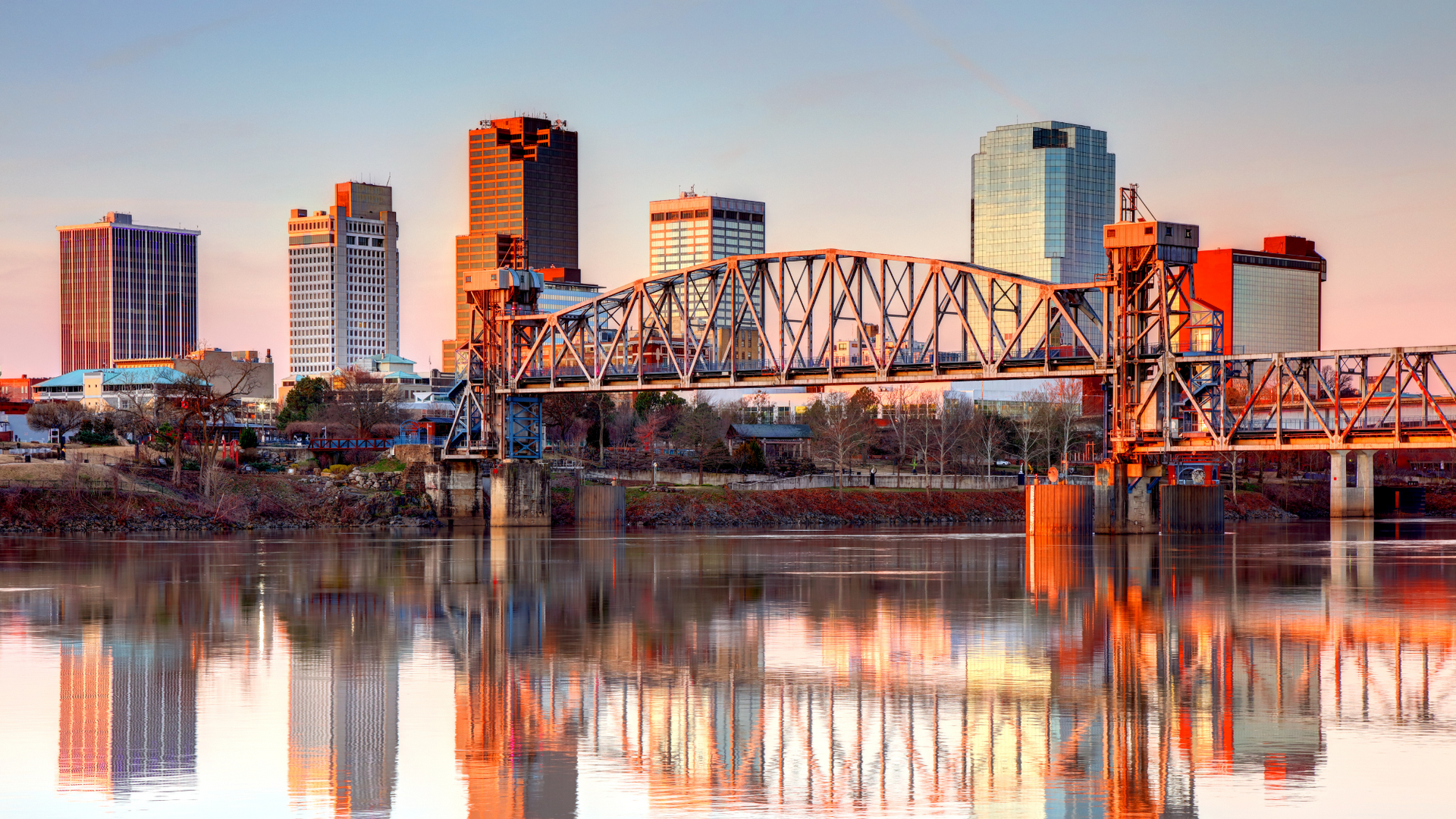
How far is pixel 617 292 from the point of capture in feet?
371

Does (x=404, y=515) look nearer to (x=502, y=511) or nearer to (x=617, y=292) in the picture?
(x=502, y=511)

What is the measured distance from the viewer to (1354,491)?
145125 millimetres

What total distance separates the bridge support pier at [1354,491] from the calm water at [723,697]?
100.0 m

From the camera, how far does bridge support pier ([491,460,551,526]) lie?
11069 centimetres

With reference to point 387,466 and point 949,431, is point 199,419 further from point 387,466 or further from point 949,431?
point 949,431

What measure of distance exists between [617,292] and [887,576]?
2476 inches

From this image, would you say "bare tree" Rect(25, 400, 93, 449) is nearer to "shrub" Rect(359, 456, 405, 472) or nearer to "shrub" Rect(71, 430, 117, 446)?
"shrub" Rect(71, 430, 117, 446)

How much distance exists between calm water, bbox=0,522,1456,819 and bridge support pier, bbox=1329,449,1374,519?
100.0 meters

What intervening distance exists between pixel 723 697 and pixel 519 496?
86.8 m

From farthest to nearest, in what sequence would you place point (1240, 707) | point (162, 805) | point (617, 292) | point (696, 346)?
point (617, 292) < point (696, 346) < point (1240, 707) < point (162, 805)

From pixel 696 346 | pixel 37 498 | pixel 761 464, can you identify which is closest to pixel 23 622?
pixel 37 498

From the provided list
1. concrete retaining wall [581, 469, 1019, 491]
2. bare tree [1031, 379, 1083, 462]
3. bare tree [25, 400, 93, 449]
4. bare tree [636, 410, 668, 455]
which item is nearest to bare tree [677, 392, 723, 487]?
bare tree [636, 410, 668, 455]

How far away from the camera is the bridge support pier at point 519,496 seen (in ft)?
363

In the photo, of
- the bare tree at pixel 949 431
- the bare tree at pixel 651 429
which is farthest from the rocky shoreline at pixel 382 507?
the bare tree at pixel 651 429
